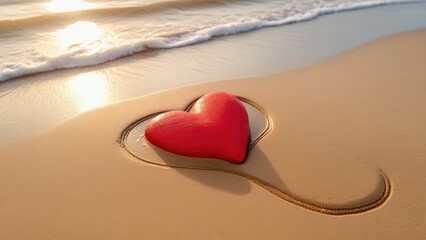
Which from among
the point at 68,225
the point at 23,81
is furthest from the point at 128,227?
the point at 23,81

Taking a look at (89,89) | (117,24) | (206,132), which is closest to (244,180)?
(206,132)

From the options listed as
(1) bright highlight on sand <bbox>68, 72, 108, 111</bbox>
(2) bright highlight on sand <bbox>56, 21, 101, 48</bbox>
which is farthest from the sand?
(2) bright highlight on sand <bbox>56, 21, 101, 48</bbox>

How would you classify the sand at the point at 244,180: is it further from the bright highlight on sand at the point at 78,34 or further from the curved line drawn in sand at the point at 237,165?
the bright highlight on sand at the point at 78,34

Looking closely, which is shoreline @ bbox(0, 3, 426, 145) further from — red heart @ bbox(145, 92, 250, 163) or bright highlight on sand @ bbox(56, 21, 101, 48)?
red heart @ bbox(145, 92, 250, 163)

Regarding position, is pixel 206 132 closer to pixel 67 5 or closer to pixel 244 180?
pixel 244 180

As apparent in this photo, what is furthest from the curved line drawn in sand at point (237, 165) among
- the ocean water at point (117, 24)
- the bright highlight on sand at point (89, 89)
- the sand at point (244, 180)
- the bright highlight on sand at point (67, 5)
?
the bright highlight on sand at point (67, 5)

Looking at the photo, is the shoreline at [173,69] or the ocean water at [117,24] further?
the ocean water at [117,24]

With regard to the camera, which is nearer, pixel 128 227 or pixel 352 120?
pixel 128 227

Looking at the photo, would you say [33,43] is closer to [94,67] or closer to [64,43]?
[64,43]
